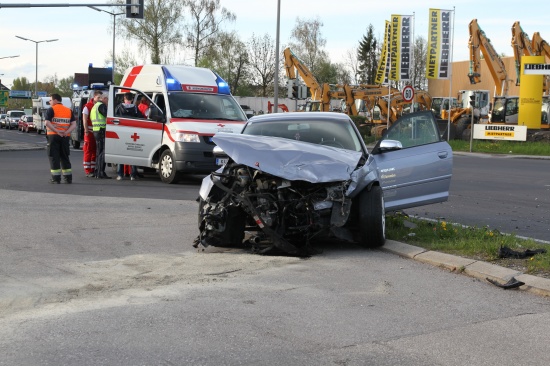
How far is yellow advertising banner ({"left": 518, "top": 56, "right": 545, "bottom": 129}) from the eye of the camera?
136 feet

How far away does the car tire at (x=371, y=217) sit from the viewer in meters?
8.80

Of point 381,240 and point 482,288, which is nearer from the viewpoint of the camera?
point 482,288

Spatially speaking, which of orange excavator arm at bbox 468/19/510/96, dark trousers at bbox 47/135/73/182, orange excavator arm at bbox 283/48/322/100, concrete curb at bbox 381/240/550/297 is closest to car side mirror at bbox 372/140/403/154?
concrete curb at bbox 381/240/550/297

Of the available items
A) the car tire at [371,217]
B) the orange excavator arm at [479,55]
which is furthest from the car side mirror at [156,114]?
the orange excavator arm at [479,55]

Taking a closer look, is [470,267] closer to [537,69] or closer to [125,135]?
[125,135]

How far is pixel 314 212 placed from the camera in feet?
27.6

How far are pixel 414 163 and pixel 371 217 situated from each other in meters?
1.97

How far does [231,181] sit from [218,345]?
12.1 feet

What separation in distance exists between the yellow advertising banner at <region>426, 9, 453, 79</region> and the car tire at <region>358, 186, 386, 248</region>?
116 feet

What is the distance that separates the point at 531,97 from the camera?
41.8 meters

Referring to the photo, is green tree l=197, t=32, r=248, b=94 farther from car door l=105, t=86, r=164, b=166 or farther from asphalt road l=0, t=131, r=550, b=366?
asphalt road l=0, t=131, r=550, b=366

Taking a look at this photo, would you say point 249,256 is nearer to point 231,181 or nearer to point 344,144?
point 231,181

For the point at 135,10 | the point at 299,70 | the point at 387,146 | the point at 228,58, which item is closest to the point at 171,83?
the point at 387,146

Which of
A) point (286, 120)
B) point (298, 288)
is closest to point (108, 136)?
point (286, 120)
